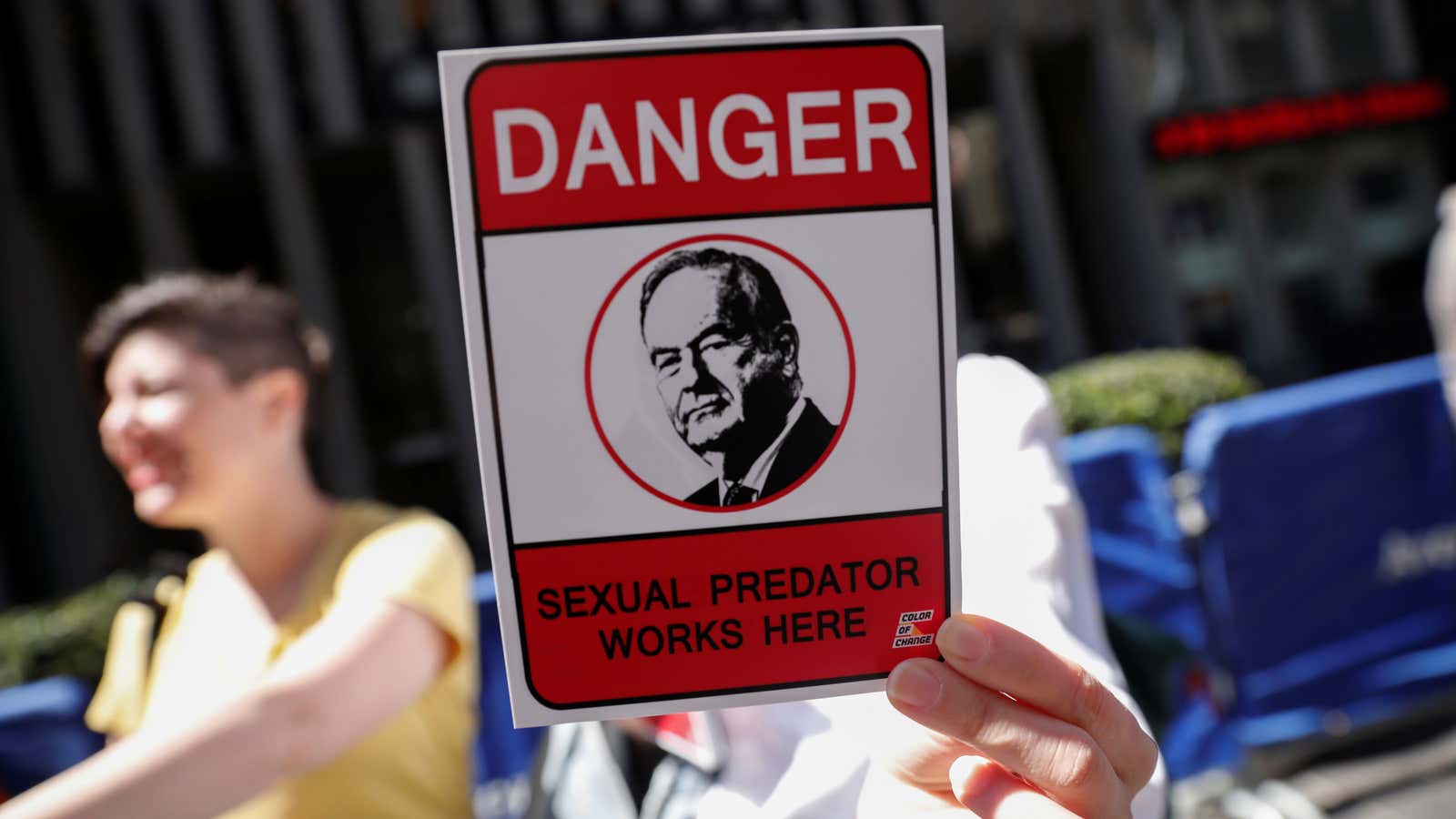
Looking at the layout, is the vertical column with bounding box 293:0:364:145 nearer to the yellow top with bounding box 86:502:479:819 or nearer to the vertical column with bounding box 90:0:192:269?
the vertical column with bounding box 90:0:192:269

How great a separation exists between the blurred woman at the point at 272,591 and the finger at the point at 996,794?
2.49 feet

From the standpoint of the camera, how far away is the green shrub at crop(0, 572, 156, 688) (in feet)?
12.5

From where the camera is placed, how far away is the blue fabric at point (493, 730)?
3.01m

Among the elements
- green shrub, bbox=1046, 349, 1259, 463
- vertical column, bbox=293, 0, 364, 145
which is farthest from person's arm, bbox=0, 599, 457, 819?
vertical column, bbox=293, 0, 364, 145

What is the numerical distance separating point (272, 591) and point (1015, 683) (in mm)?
1264

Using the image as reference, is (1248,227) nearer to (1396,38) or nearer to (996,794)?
(1396,38)

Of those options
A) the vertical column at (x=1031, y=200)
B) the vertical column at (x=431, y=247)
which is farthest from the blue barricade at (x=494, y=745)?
the vertical column at (x=1031, y=200)

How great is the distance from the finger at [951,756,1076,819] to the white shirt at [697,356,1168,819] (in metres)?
0.08

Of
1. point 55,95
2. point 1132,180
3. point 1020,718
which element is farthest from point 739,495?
point 1132,180

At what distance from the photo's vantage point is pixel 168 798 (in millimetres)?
1045

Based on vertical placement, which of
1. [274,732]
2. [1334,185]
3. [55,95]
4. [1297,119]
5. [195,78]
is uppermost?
[195,78]

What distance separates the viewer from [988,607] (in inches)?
37.2

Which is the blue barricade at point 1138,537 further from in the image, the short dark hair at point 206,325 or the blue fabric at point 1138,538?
the short dark hair at point 206,325

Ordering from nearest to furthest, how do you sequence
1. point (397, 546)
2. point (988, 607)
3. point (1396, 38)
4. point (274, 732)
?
point (988, 607) < point (274, 732) < point (397, 546) < point (1396, 38)
